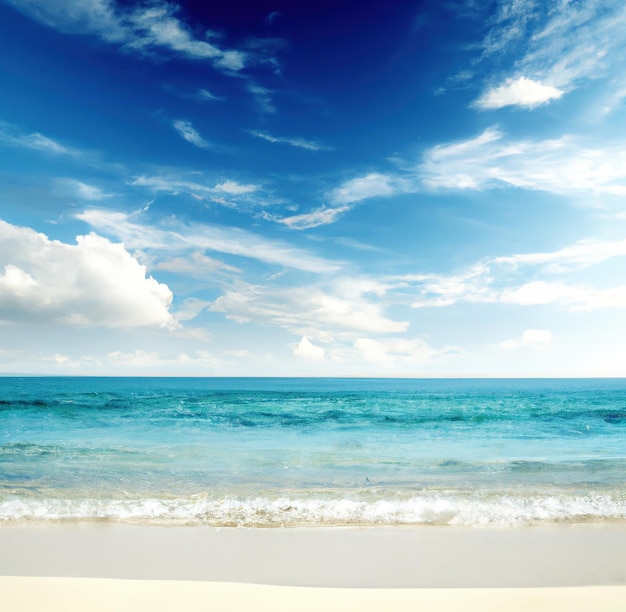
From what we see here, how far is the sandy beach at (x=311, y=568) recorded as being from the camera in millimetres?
4102

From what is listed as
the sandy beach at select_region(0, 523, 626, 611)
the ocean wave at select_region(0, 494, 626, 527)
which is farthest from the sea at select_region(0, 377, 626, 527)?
the sandy beach at select_region(0, 523, 626, 611)

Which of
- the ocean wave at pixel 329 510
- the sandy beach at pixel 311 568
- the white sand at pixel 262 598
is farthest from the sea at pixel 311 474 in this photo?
the white sand at pixel 262 598

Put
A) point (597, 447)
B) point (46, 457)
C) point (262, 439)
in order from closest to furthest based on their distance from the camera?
point (46, 457) → point (597, 447) → point (262, 439)

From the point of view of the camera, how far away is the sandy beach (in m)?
4.10

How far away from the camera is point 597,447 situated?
15.0 meters

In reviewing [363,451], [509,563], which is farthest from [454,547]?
[363,451]

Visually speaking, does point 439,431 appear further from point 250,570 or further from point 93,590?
point 93,590

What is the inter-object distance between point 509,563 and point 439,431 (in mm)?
15112

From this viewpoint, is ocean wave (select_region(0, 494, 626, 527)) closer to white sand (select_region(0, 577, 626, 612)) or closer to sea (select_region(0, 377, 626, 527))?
sea (select_region(0, 377, 626, 527))

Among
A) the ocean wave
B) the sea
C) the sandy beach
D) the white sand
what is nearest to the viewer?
the white sand

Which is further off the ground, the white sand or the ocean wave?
the white sand

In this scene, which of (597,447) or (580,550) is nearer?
(580,550)

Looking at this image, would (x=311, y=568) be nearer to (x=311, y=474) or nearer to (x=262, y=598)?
(x=262, y=598)

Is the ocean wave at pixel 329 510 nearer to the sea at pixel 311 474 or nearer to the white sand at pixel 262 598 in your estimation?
the sea at pixel 311 474
